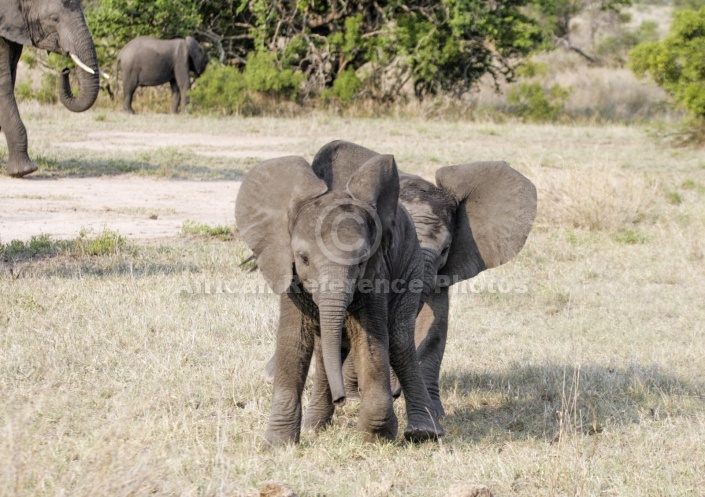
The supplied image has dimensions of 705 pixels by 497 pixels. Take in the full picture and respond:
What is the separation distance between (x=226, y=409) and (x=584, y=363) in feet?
8.24

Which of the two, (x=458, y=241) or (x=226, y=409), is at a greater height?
(x=458, y=241)

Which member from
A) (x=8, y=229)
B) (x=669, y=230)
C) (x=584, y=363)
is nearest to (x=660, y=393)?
(x=584, y=363)

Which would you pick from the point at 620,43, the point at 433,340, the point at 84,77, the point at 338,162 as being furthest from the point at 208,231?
the point at 620,43

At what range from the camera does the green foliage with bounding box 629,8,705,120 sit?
17125 millimetres

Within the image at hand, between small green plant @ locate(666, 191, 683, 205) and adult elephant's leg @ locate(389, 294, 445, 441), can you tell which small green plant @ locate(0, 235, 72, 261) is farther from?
small green plant @ locate(666, 191, 683, 205)

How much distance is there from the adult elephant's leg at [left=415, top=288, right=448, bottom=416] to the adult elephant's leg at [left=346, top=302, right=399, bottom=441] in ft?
2.49

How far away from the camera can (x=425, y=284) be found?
5422 mm

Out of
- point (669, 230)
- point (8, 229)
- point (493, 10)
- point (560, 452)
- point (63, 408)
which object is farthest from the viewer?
point (493, 10)

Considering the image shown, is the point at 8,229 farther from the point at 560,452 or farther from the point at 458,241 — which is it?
the point at 560,452

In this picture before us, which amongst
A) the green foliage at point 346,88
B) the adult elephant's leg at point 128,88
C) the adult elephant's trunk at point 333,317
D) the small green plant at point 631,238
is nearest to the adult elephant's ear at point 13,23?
the small green plant at point 631,238

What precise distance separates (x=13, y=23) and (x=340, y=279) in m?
8.95

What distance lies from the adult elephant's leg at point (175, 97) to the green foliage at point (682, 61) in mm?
9382

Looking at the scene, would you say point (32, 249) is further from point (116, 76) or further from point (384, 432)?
point (116, 76)

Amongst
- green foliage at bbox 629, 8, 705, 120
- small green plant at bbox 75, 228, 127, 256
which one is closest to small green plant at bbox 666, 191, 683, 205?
green foliage at bbox 629, 8, 705, 120
